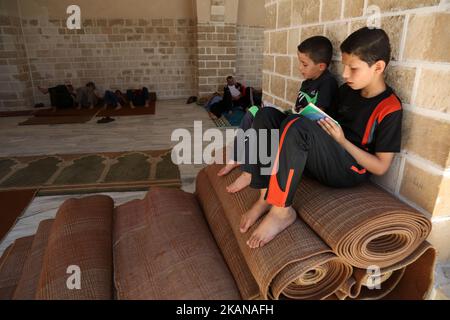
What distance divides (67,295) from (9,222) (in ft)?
5.51

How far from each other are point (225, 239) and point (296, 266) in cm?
54

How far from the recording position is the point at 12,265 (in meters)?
1.90

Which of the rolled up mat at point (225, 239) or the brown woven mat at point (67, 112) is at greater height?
the rolled up mat at point (225, 239)

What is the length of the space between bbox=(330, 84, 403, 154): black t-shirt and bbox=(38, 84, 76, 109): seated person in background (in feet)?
24.2

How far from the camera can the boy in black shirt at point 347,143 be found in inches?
52.9

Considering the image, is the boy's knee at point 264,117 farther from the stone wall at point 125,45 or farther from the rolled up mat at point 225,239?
the stone wall at point 125,45

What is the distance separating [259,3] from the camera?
831 centimetres

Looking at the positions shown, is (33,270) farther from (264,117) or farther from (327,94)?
(327,94)

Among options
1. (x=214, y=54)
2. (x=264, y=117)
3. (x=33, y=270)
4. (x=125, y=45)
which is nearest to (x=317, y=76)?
(x=264, y=117)

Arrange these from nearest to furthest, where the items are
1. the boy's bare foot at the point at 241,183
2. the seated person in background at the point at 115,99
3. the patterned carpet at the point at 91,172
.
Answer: the boy's bare foot at the point at 241,183
the patterned carpet at the point at 91,172
the seated person in background at the point at 115,99

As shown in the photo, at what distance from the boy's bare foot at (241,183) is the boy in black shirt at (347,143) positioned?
1.10 ft

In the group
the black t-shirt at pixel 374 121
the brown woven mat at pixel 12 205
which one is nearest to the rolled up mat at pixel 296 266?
the black t-shirt at pixel 374 121

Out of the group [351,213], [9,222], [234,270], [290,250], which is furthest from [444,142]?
[9,222]

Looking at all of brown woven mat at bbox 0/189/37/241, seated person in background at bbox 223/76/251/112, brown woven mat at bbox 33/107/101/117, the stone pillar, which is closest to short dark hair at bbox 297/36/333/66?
brown woven mat at bbox 0/189/37/241
